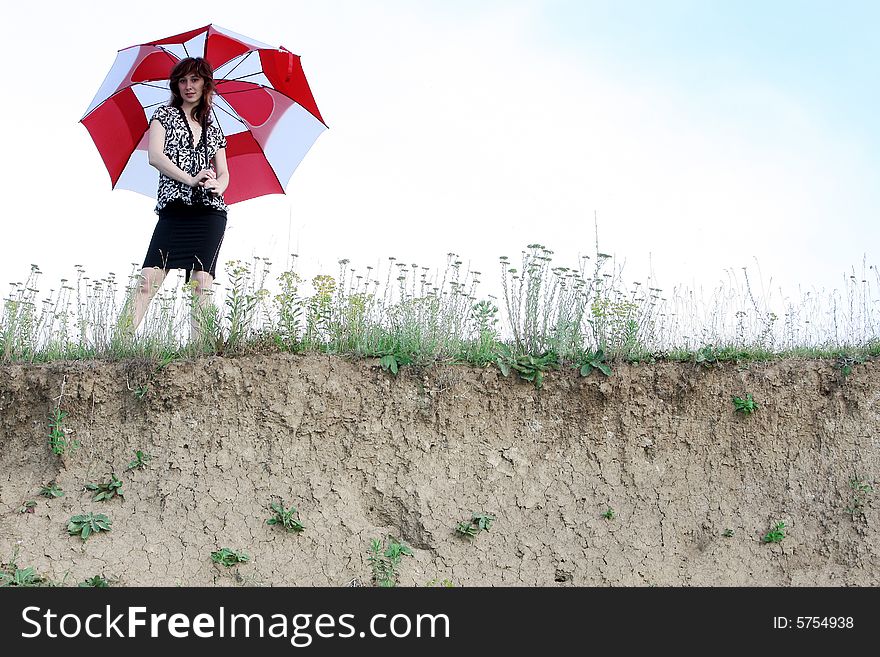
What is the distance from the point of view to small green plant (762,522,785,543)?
20.9ft

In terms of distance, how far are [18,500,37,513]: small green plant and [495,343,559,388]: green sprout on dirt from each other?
3867 mm

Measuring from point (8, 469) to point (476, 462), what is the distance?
386cm

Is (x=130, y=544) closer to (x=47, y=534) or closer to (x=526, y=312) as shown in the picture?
(x=47, y=534)

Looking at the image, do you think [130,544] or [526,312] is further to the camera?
[526,312]

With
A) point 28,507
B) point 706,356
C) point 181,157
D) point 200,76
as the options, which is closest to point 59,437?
point 28,507

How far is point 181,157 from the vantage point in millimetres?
6234

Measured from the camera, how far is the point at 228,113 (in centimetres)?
694

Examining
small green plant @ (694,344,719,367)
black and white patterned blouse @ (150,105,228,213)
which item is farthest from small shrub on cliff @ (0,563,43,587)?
small green plant @ (694,344,719,367)

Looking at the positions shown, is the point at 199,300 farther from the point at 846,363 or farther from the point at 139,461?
the point at 846,363

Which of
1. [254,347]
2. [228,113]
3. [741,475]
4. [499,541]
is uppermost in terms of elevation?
[228,113]

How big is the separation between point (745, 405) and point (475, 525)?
8.63ft

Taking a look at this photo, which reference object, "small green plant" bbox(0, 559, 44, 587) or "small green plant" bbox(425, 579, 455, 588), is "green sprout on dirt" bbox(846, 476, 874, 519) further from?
"small green plant" bbox(0, 559, 44, 587)

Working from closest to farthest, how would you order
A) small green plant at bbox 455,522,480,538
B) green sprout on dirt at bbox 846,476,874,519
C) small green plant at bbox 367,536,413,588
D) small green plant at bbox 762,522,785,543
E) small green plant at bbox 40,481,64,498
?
small green plant at bbox 367,536,413,588 → small green plant at bbox 455,522,480,538 → small green plant at bbox 40,481,64,498 → small green plant at bbox 762,522,785,543 → green sprout on dirt at bbox 846,476,874,519

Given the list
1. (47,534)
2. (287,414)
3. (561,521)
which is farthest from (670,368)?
(47,534)
